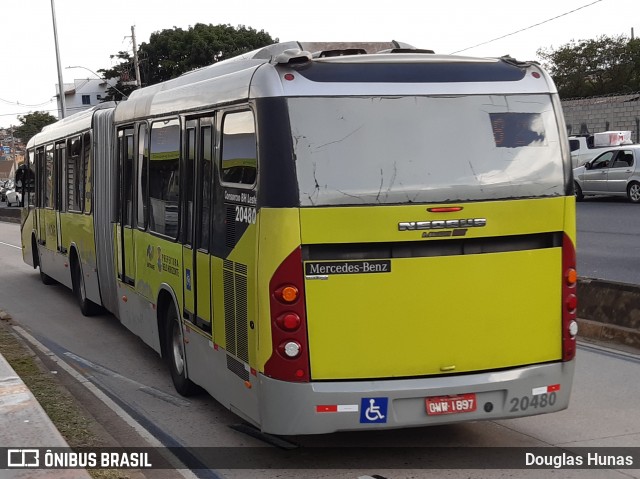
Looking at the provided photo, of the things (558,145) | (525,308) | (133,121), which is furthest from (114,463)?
(133,121)

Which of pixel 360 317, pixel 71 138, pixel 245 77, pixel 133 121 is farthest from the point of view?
pixel 71 138

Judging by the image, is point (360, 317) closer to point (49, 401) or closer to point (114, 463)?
point (114, 463)

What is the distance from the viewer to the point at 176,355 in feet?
30.4

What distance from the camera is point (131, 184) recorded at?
10.9 meters

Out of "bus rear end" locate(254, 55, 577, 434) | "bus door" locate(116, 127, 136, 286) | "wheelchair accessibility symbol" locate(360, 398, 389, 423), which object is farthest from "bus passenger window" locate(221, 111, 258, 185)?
"bus door" locate(116, 127, 136, 286)

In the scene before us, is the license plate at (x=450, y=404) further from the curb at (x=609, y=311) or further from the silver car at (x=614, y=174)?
the silver car at (x=614, y=174)

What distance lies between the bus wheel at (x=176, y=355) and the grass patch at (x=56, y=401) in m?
0.98

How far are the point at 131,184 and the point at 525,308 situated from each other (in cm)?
560

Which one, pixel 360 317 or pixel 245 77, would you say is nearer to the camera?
pixel 360 317

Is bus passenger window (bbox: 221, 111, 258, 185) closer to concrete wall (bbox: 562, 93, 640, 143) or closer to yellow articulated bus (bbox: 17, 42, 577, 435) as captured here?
yellow articulated bus (bbox: 17, 42, 577, 435)

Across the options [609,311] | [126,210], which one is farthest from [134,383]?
[609,311]

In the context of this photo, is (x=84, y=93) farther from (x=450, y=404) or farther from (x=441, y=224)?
(x=450, y=404)

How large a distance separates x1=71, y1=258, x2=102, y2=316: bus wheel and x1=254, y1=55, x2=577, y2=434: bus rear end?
27.5ft

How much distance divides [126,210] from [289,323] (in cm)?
530
